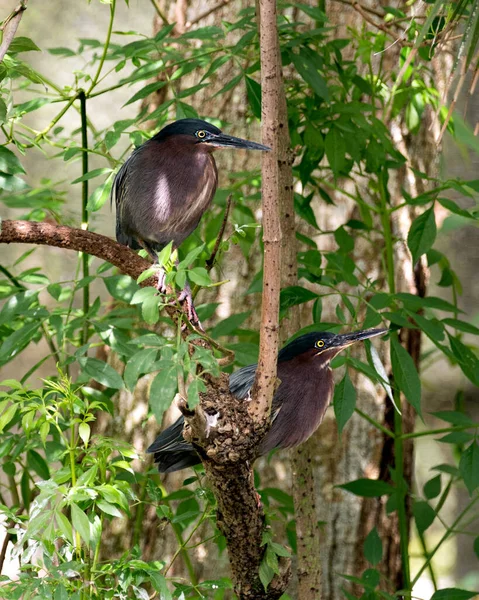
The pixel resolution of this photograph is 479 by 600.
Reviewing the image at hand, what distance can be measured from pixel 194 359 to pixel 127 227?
2.68ft

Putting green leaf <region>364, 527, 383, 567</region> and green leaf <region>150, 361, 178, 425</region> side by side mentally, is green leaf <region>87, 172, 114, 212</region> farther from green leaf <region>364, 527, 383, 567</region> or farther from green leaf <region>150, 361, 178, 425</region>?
green leaf <region>364, 527, 383, 567</region>

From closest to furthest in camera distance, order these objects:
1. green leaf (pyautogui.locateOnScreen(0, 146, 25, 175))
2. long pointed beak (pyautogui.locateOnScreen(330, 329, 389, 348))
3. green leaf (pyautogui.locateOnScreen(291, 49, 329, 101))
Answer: green leaf (pyautogui.locateOnScreen(0, 146, 25, 175)) < long pointed beak (pyautogui.locateOnScreen(330, 329, 389, 348)) < green leaf (pyautogui.locateOnScreen(291, 49, 329, 101))

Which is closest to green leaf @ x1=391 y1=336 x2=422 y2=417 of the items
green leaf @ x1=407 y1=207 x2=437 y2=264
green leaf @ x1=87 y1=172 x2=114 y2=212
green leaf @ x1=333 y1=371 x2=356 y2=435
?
green leaf @ x1=333 y1=371 x2=356 y2=435

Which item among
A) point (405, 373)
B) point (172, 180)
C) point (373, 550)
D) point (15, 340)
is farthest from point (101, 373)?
point (373, 550)

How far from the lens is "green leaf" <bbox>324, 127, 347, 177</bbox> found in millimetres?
1971

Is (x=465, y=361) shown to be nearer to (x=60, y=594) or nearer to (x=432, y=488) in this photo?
(x=432, y=488)

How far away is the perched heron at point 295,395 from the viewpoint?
1743 mm

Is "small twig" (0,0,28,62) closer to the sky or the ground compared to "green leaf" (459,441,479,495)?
closer to the sky

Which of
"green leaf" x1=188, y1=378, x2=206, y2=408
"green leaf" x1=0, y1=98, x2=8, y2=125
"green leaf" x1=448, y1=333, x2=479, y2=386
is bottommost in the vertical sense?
"green leaf" x1=188, y1=378, x2=206, y2=408

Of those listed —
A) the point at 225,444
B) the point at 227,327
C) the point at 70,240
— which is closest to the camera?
the point at 225,444

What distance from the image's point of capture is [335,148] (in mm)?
1979

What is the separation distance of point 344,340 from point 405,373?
0.62ft

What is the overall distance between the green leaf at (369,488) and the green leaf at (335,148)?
2.68ft

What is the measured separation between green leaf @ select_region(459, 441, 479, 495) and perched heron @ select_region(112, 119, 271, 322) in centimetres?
77
